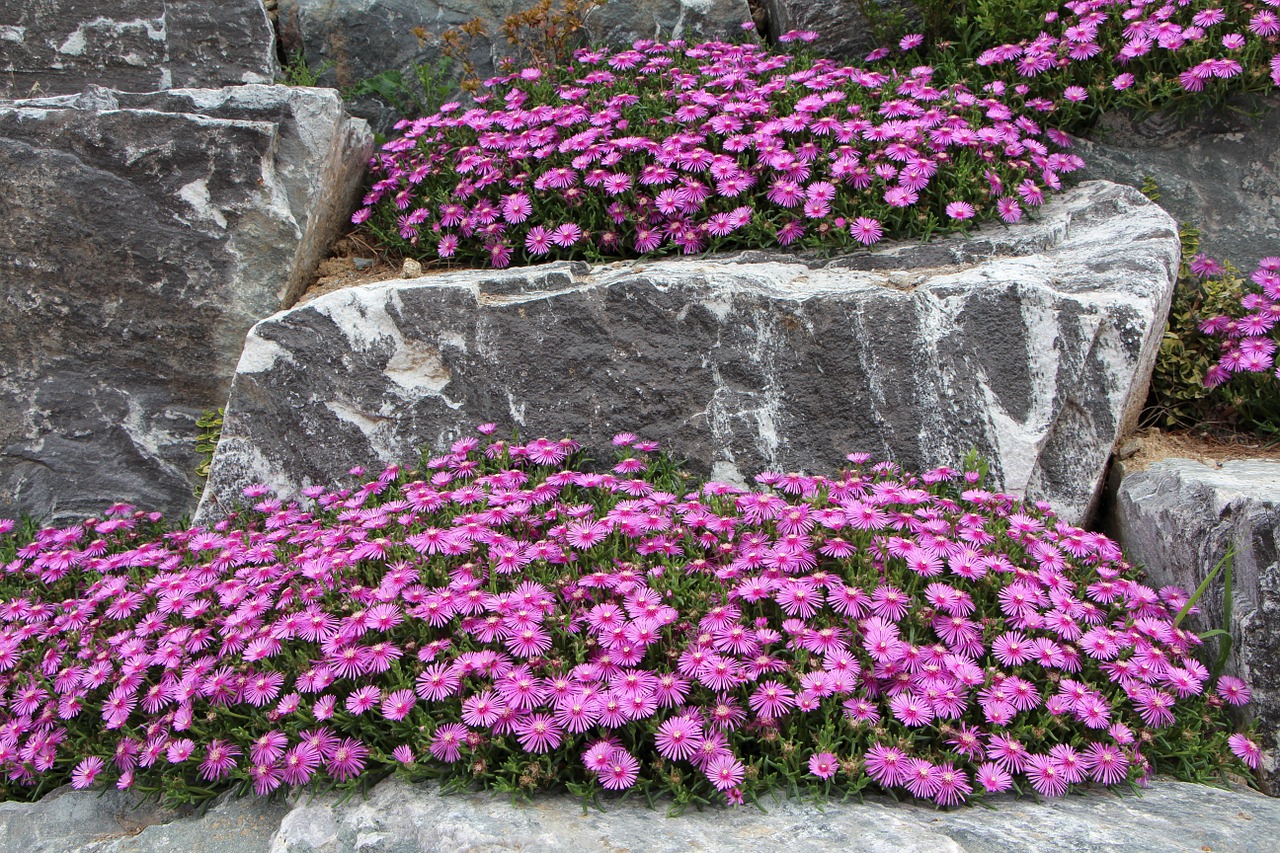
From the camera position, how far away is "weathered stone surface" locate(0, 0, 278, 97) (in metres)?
5.41

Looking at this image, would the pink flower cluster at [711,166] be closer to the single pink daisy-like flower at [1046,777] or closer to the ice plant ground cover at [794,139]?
the ice plant ground cover at [794,139]

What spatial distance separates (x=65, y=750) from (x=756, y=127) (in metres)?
3.76

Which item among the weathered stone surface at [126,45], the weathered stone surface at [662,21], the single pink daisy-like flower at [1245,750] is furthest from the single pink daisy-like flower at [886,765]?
the weathered stone surface at [126,45]

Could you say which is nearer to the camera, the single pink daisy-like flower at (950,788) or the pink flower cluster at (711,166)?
the single pink daisy-like flower at (950,788)

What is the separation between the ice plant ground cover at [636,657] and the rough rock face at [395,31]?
3.46 metres

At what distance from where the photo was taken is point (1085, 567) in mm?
3498

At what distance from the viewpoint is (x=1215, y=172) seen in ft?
16.6

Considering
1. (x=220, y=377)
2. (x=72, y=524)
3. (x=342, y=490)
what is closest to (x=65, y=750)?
(x=342, y=490)

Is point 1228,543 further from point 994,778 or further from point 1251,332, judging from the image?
point 1251,332

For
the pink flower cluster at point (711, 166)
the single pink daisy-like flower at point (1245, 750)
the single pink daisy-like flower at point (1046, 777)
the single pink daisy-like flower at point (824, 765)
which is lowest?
the single pink daisy-like flower at point (1245, 750)

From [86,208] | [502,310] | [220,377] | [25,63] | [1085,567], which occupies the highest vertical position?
[25,63]

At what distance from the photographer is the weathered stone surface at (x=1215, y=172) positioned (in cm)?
497

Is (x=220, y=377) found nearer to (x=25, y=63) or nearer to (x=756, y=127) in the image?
(x=25, y=63)

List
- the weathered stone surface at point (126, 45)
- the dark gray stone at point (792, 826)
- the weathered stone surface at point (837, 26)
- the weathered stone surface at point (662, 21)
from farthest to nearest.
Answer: the weathered stone surface at point (662, 21)
the weathered stone surface at point (837, 26)
the weathered stone surface at point (126, 45)
the dark gray stone at point (792, 826)
